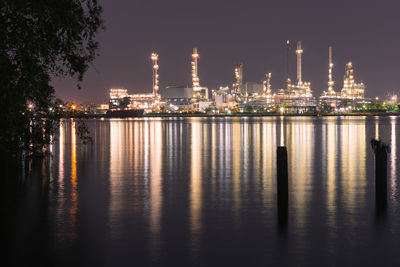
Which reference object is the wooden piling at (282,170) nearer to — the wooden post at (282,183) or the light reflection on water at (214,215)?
the wooden post at (282,183)

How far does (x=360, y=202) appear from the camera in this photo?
53.5 feet

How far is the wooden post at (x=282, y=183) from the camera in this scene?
1395 cm

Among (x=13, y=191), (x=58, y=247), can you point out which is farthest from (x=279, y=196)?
(x=13, y=191)

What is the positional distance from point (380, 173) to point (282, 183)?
9.33ft

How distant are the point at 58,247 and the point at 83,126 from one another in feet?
22.3

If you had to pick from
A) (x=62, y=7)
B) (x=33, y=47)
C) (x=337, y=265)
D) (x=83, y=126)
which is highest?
(x=62, y=7)

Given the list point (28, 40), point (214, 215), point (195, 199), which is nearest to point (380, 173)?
point (214, 215)

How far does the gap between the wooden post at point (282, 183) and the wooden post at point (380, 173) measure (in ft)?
8.28

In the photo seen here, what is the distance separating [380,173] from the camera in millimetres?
15055

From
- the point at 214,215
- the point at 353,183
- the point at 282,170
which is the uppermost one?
the point at 282,170

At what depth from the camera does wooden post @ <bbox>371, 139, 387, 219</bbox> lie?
578 inches

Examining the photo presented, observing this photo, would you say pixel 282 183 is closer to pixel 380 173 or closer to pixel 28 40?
pixel 380 173

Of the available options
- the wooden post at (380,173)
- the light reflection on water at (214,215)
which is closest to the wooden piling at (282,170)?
the light reflection on water at (214,215)

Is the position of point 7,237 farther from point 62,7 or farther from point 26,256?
point 62,7
